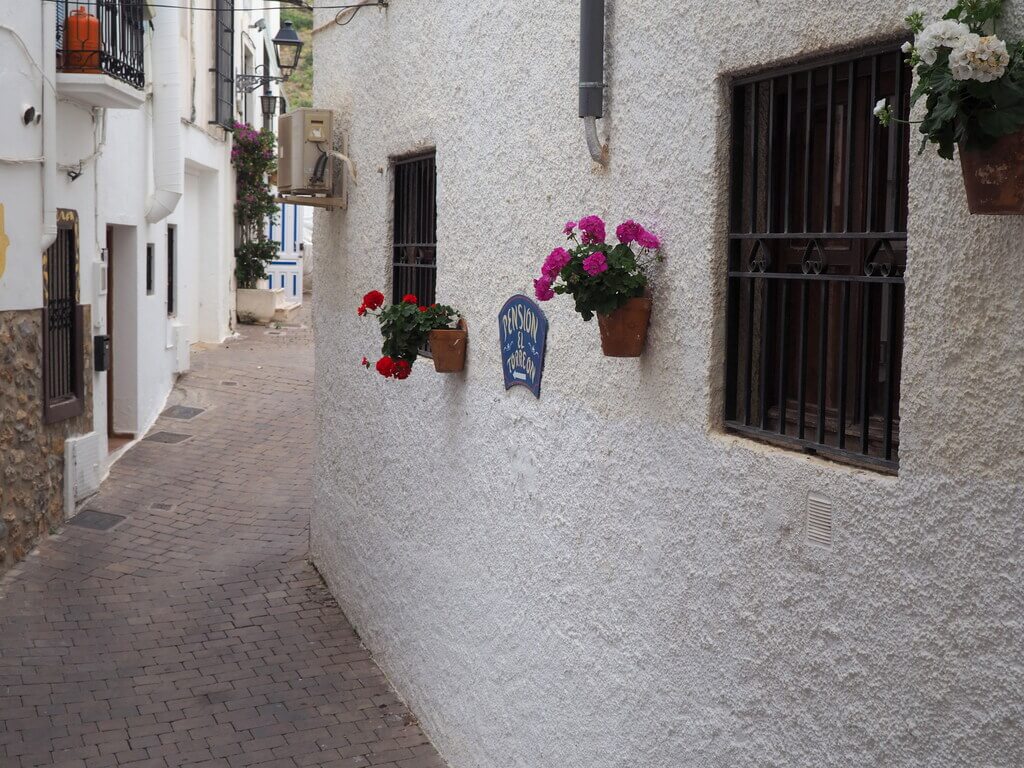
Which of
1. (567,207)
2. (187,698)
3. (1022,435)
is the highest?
(567,207)

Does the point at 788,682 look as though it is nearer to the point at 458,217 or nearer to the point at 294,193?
the point at 458,217

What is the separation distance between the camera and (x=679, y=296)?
388 cm

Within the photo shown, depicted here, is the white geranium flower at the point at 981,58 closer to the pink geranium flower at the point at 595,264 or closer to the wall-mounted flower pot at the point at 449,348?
the pink geranium flower at the point at 595,264

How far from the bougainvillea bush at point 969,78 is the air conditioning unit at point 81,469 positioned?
8743mm

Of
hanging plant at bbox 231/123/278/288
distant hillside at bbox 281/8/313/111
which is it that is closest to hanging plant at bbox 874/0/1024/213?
hanging plant at bbox 231/123/278/288

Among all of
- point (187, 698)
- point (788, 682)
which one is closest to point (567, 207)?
point (788, 682)

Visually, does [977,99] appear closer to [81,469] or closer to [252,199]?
[81,469]

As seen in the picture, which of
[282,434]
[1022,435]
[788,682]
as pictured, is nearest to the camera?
[1022,435]

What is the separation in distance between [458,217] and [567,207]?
137 centimetres

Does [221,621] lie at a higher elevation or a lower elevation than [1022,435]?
lower

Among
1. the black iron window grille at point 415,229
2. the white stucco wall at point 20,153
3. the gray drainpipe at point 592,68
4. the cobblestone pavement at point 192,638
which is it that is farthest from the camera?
the white stucco wall at point 20,153

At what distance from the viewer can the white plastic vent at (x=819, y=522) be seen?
10.2 feet

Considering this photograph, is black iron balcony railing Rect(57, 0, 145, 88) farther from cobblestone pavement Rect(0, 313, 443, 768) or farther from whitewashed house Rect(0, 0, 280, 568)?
cobblestone pavement Rect(0, 313, 443, 768)

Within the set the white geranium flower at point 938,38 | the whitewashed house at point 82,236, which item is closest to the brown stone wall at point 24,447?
the whitewashed house at point 82,236
